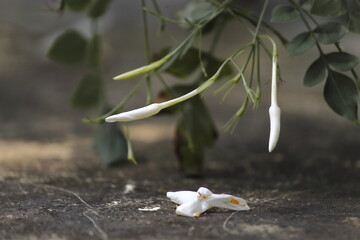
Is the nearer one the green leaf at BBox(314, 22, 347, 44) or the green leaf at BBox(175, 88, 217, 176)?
the green leaf at BBox(314, 22, 347, 44)

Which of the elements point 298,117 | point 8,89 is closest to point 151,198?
point 298,117

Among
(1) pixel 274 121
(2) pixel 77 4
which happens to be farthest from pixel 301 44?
(2) pixel 77 4

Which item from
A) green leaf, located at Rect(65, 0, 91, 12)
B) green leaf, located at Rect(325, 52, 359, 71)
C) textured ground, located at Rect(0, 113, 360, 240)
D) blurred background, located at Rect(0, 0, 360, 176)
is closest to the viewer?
textured ground, located at Rect(0, 113, 360, 240)

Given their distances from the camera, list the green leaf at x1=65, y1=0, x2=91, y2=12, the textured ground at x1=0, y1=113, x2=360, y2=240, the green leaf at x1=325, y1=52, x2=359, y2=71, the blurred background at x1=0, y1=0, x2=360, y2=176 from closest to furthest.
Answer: the textured ground at x1=0, y1=113, x2=360, y2=240 < the green leaf at x1=325, y1=52, x2=359, y2=71 < the green leaf at x1=65, y1=0, x2=91, y2=12 < the blurred background at x1=0, y1=0, x2=360, y2=176

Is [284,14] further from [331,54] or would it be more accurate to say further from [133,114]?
[133,114]

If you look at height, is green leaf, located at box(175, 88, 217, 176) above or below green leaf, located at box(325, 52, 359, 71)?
below

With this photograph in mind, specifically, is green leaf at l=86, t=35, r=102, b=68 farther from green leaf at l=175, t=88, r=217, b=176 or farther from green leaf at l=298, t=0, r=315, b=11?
green leaf at l=298, t=0, r=315, b=11

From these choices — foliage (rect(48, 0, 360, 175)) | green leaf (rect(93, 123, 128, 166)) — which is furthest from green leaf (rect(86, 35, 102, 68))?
green leaf (rect(93, 123, 128, 166))

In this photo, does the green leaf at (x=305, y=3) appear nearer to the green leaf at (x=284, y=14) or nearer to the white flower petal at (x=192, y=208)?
the green leaf at (x=284, y=14)

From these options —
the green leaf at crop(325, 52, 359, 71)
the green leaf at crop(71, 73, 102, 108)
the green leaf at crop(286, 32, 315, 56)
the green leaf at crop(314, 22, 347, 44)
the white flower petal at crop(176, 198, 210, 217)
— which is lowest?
the white flower petal at crop(176, 198, 210, 217)
